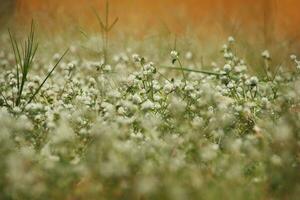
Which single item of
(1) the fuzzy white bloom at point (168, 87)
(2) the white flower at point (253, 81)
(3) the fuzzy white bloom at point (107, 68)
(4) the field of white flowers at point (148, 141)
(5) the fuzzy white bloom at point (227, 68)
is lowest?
(4) the field of white flowers at point (148, 141)

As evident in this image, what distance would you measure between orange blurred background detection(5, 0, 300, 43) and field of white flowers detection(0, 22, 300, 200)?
95.8 inches

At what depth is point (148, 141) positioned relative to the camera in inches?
133

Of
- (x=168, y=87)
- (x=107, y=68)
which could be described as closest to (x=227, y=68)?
(x=168, y=87)

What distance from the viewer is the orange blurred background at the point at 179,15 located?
23.7 feet

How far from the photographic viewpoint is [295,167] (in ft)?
10.0

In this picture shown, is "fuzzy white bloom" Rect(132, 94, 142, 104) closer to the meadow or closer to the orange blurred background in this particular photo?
the meadow

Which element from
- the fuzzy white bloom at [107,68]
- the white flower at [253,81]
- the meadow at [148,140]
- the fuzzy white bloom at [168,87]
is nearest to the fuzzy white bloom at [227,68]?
the meadow at [148,140]

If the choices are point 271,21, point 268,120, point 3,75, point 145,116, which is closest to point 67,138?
point 145,116

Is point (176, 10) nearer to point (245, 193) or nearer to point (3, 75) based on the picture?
point (3, 75)

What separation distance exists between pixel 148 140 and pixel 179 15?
14.8 ft

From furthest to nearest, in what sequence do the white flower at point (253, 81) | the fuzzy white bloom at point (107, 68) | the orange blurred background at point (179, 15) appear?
the orange blurred background at point (179, 15), the fuzzy white bloom at point (107, 68), the white flower at point (253, 81)

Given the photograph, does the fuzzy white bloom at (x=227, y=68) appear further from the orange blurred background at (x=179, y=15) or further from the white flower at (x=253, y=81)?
the orange blurred background at (x=179, y=15)

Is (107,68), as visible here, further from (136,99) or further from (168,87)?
(136,99)

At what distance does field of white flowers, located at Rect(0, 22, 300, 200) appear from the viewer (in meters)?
2.79
